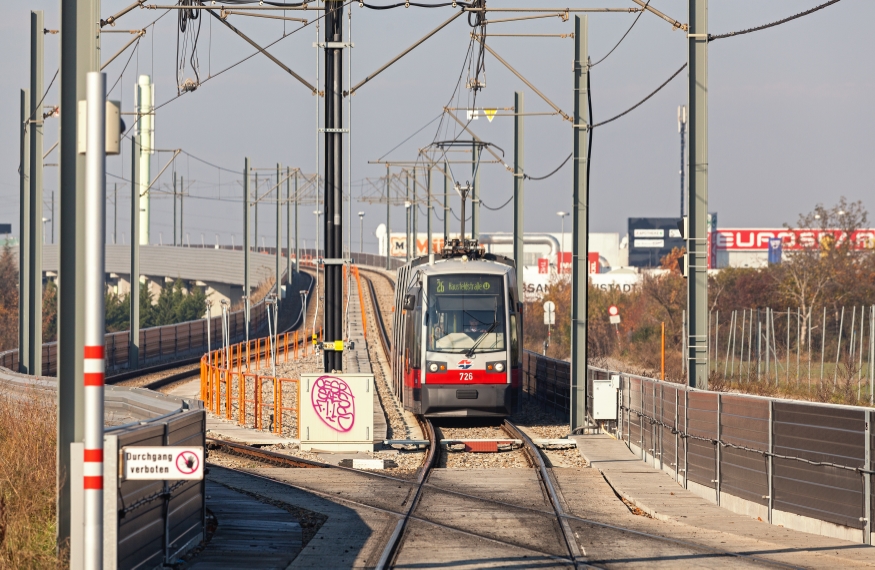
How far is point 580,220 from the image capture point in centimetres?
2302

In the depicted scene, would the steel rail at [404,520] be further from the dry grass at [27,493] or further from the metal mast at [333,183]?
the dry grass at [27,493]

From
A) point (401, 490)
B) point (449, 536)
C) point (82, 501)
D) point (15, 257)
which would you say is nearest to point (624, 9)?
point (401, 490)

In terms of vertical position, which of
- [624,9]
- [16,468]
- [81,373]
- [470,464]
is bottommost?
[470,464]

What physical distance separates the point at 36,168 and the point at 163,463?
25501 mm

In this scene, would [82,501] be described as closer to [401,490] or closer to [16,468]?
[16,468]

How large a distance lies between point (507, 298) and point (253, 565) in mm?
15533

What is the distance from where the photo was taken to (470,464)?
20141 mm

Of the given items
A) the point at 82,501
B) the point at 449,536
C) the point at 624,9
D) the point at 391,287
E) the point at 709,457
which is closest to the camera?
the point at 82,501

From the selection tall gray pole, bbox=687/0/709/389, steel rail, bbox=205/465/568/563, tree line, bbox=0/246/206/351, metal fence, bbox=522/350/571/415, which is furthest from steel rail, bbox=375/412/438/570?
tree line, bbox=0/246/206/351

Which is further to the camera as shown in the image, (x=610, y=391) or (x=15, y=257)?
(x=15, y=257)

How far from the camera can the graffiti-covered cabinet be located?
19906mm

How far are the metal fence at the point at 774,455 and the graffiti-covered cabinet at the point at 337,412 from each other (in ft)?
16.3

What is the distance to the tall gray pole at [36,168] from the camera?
30562 mm

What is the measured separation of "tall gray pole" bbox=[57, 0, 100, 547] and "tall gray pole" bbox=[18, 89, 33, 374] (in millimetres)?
23936
